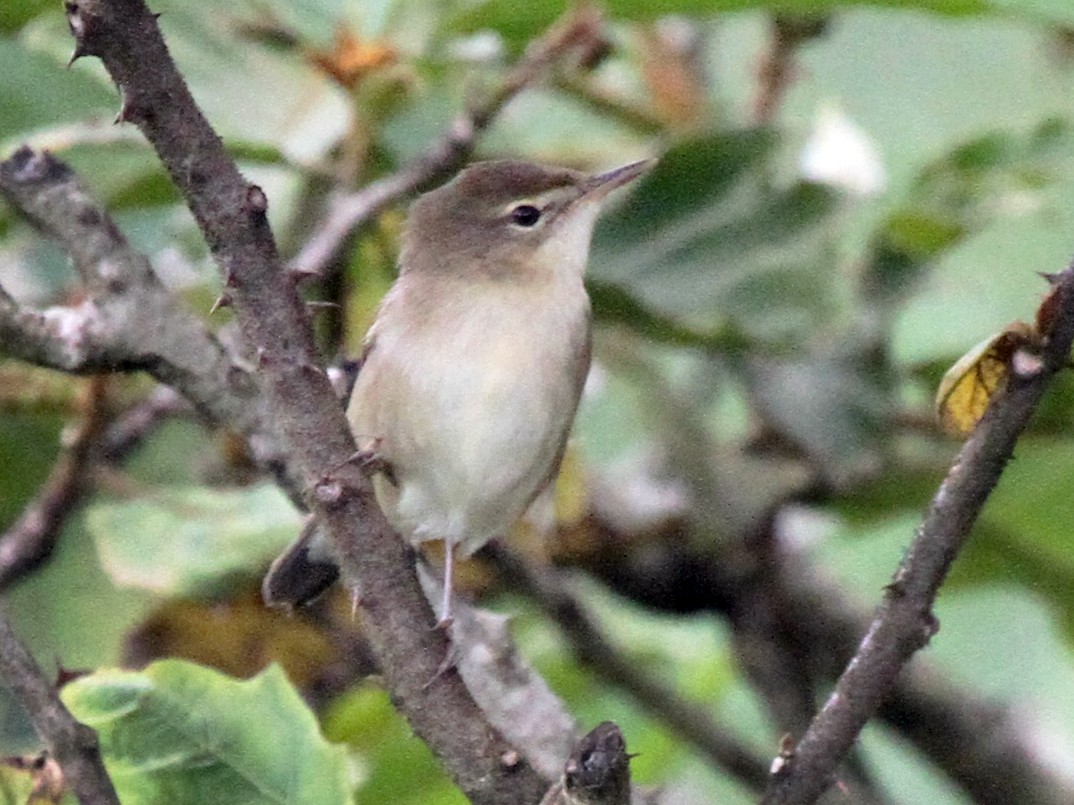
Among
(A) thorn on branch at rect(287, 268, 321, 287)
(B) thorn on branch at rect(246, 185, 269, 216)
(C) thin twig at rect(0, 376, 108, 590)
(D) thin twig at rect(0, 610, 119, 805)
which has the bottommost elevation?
(C) thin twig at rect(0, 376, 108, 590)

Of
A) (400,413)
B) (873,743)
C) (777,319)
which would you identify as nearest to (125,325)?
(400,413)

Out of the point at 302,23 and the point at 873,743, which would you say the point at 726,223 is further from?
the point at 873,743

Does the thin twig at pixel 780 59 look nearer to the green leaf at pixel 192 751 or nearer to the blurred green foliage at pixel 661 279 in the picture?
the blurred green foliage at pixel 661 279

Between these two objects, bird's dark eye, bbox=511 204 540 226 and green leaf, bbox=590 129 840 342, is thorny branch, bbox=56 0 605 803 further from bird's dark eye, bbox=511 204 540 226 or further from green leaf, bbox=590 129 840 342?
green leaf, bbox=590 129 840 342

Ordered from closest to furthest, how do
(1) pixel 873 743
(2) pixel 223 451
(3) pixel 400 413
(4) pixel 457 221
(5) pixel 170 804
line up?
(5) pixel 170 804, (3) pixel 400 413, (4) pixel 457 221, (2) pixel 223 451, (1) pixel 873 743

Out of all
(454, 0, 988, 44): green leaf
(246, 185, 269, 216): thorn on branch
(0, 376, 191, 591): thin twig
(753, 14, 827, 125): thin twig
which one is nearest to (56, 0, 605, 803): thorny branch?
(246, 185, 269, 216): thorn on branch

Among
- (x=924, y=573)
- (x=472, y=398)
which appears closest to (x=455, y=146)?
(x=472, y=398)

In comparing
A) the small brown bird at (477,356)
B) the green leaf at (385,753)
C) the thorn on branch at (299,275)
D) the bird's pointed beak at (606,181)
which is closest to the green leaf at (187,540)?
the small brown bird at (477,356)
